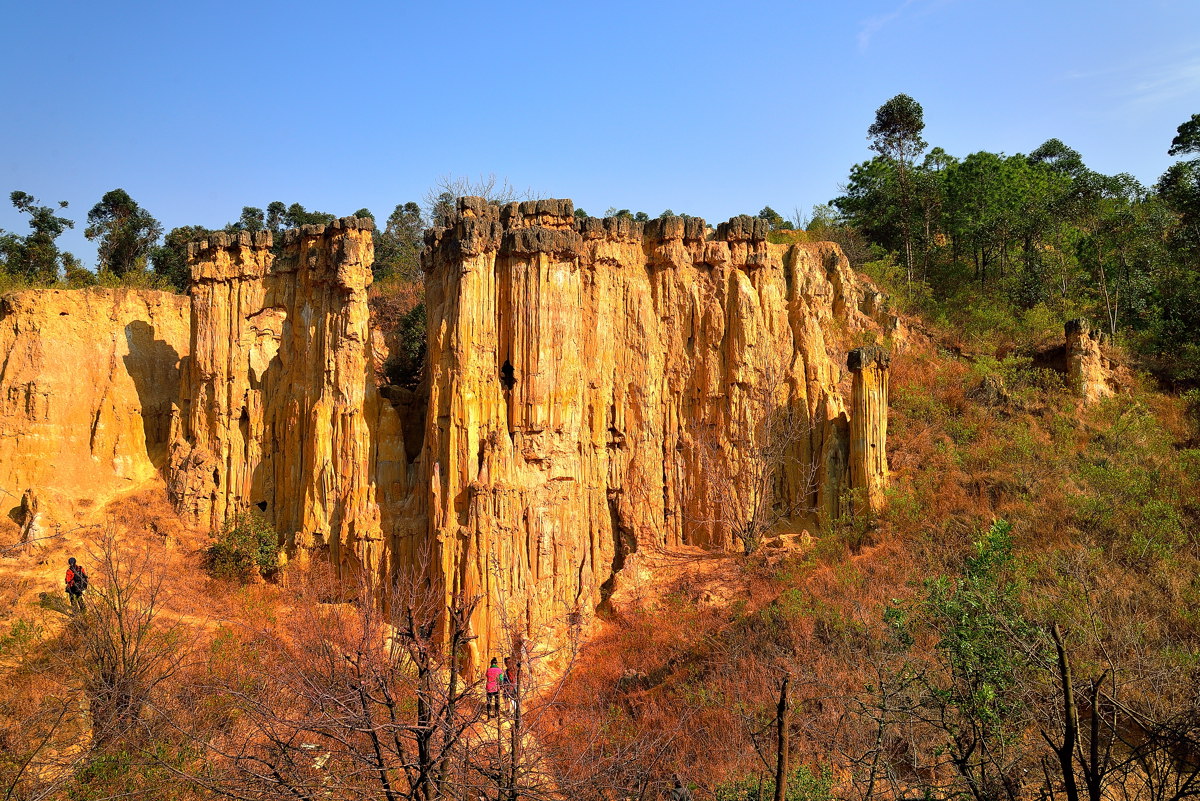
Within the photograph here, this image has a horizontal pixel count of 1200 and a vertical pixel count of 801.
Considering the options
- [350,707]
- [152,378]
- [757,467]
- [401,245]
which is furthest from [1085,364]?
[401,245]

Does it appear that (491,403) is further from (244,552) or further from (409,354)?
(409,354)

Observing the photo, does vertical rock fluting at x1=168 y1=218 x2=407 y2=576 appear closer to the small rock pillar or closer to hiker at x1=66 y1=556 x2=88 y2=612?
hiker at x1=66 y1=556 x2=88 y2=612

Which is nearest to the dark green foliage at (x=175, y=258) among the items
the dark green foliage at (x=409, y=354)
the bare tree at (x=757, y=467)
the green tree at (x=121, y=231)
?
the green tree at (x=121, y=231)

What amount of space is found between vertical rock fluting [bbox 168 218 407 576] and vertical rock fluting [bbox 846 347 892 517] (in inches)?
347

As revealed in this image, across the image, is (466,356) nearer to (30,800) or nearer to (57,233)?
(30,800)

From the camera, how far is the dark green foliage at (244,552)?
17219 millimetres

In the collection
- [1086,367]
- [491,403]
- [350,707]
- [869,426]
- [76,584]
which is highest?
[1086,367]

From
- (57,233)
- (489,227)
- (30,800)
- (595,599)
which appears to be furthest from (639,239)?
(57,233)

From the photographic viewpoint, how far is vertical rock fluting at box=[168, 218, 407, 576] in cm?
1744

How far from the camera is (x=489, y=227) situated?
1695cm

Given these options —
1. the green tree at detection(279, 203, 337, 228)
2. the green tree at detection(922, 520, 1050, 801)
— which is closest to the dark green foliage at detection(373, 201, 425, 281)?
the green tree at detection(279, 203, 337, 228)

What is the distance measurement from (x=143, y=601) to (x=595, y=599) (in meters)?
7.87

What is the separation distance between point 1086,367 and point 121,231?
106 feet

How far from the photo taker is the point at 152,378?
20.1 metres
